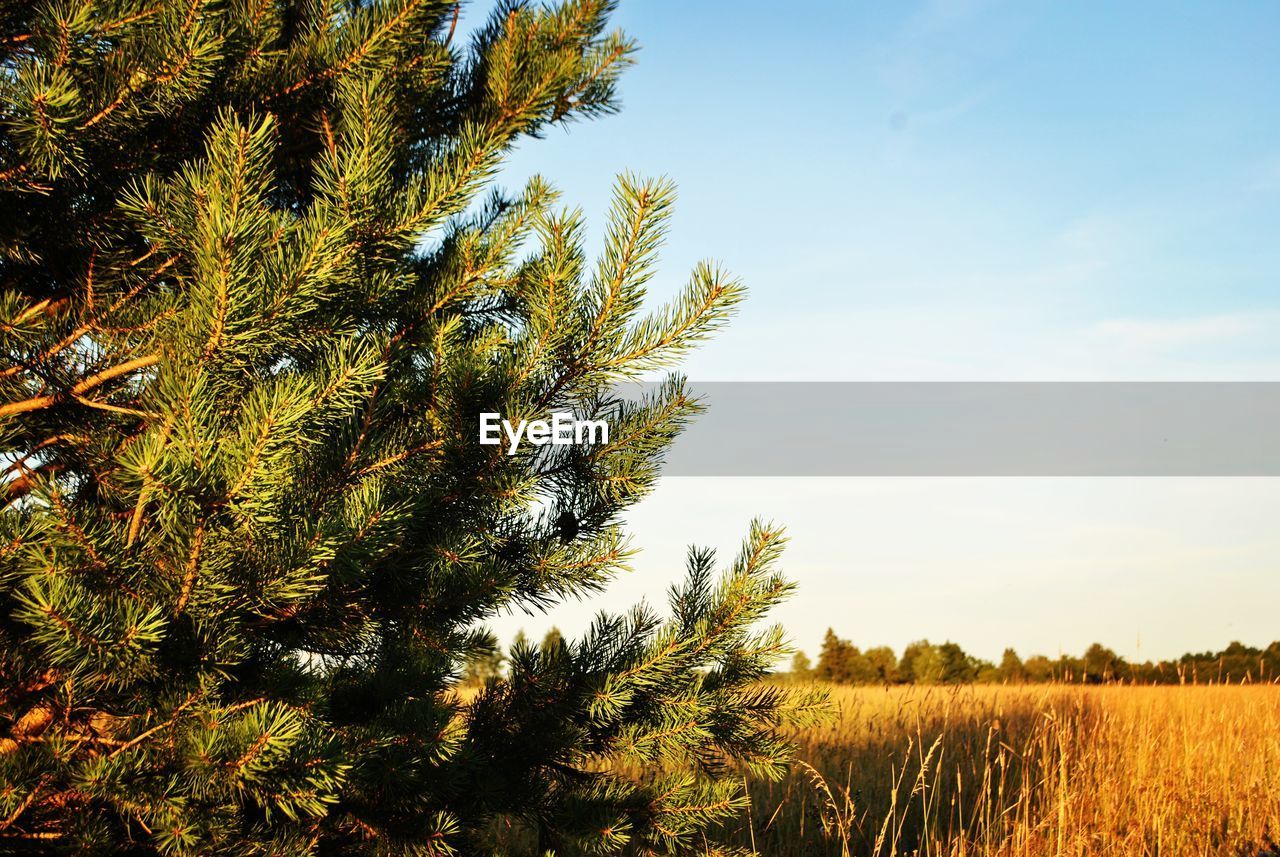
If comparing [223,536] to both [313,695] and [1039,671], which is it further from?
[1039,671]

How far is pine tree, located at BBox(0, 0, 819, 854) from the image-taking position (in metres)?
1.77

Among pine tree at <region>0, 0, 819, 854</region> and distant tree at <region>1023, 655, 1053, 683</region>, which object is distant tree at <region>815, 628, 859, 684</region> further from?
pine tree at <region>0, 0, 819, 854</region>

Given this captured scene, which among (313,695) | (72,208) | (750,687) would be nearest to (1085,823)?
Answer: (750,687)

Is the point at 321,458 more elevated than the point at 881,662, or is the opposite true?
the point at 321,458

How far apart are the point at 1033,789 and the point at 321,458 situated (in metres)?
3.89

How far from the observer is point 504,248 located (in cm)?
250

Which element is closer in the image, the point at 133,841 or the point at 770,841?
the point at 133,841

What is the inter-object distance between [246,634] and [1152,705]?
6466 millimetres

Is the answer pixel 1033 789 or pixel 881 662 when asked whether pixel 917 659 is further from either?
pixel 1033 789

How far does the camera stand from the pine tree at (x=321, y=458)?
5.80 feet

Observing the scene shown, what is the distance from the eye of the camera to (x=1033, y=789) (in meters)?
4.34

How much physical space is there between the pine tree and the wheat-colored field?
3.21 feet

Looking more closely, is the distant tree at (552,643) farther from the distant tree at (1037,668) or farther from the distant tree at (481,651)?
the distant tree at (1037,668)

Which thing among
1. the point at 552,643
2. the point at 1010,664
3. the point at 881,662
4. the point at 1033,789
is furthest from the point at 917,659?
the point at 552,643
